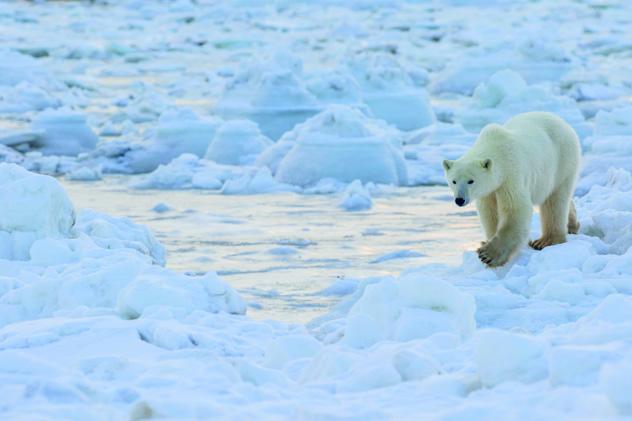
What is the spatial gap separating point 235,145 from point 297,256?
183 inches

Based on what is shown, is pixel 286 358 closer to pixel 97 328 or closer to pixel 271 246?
pixel 97 328

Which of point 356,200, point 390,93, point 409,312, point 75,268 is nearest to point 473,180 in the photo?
point 409,312

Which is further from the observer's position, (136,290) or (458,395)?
(136,290)

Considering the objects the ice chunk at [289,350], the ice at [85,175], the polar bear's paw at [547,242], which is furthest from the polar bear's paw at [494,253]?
the ice at [85,175]

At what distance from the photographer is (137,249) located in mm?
7195

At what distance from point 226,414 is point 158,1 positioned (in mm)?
39827

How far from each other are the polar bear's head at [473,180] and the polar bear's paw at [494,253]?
220 mm

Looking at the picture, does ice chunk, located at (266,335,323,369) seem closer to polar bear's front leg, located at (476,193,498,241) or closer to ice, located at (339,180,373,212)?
polar bear's front leg, located at (476,193,498,241)

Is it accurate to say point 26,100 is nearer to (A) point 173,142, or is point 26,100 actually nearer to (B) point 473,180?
(A) point 173,142

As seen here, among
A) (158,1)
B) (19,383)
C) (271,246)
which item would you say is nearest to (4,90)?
(271,246)

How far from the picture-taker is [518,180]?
18.9 feet

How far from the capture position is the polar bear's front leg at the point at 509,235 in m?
5.68

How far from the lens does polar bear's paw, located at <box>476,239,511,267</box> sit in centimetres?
568

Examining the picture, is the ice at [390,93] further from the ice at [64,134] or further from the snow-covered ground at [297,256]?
the ice at [64,134]
